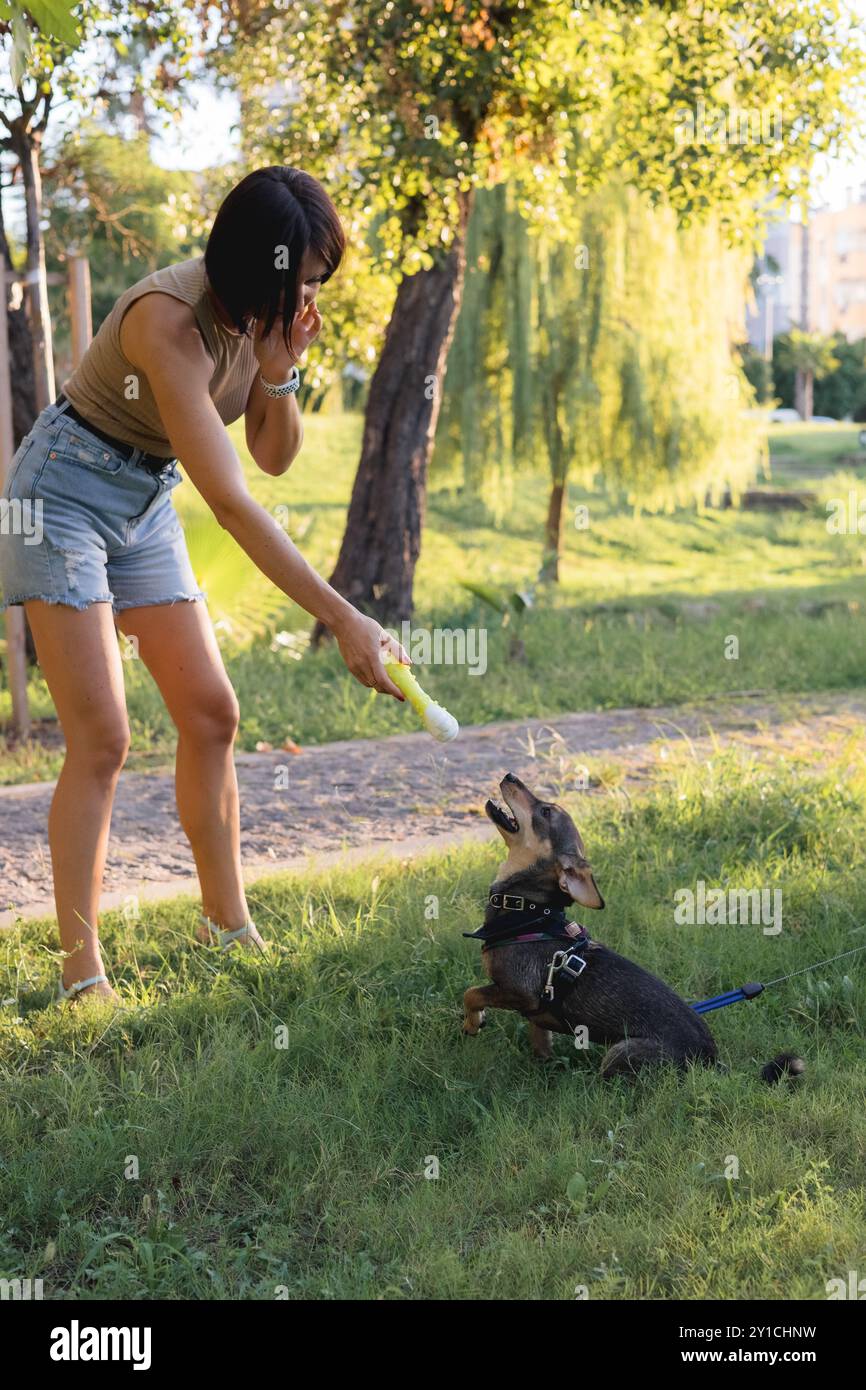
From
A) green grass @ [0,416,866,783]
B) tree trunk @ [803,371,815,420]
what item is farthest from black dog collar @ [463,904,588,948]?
tree trunk @ [803,371,815,420]

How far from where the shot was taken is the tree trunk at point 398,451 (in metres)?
9.95

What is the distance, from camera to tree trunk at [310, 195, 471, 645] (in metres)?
9.95

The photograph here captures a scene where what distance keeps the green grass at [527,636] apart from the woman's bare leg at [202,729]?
9.36 ft

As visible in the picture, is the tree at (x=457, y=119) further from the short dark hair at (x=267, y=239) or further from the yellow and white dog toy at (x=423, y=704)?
the yellow and white dog toy at (x=423, y=704)

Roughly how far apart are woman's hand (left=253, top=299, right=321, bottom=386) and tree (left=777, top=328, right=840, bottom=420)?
45882 millimetres

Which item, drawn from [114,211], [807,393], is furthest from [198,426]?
[807,393]

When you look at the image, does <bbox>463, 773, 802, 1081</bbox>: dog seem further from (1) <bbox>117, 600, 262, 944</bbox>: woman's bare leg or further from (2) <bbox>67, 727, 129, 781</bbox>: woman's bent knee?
(2) <bbox>67, 727, 129, 781</bbox>: woman's bent knee

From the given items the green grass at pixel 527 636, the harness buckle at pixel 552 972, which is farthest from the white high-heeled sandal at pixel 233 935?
the green grass at pixel 527 636

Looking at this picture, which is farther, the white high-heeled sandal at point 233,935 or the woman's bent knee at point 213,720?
the white high-heeled sandal at point 233,935

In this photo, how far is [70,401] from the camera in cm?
367

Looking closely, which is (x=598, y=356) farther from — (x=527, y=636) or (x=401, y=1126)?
(x=401, y=1126)

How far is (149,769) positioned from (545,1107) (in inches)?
154

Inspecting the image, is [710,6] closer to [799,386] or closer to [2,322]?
[2,322]
